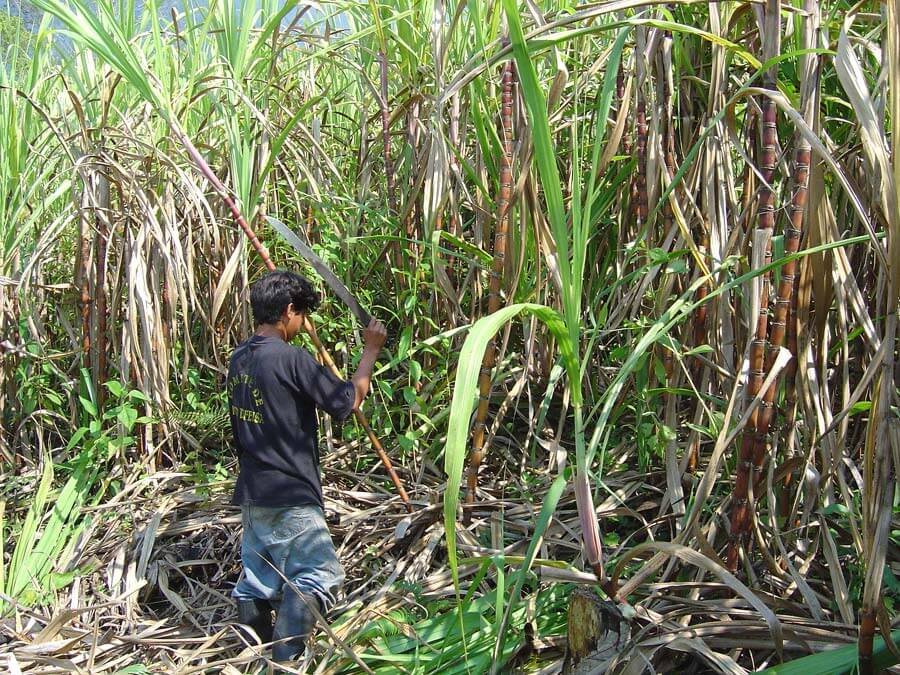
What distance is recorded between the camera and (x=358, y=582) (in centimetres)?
230

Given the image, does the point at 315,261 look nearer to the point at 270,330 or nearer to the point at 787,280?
the point at 270,330

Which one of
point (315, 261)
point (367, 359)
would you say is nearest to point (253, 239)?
point (315, 261)

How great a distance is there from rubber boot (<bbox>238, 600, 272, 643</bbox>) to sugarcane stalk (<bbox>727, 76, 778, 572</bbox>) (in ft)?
4.03

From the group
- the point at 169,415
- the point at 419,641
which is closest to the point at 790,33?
the point at 419,641

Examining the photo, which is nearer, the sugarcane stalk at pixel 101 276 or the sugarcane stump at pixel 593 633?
the sugarcane stump at pixel 593 633

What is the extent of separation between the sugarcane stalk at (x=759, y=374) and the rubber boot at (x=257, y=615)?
1.23 m

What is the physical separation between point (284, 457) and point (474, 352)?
3.95 ft

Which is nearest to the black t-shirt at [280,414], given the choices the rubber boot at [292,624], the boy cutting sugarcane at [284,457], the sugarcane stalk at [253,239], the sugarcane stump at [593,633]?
the boy cutting sugarcane at [284,457]

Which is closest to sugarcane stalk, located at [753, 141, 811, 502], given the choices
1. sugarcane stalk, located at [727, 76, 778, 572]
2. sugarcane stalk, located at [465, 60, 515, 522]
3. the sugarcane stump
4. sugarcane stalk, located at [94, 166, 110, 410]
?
sugarcane stalk, located at [727, 76, 778, 572]

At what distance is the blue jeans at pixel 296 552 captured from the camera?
7.00 ft

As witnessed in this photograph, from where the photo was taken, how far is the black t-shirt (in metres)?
2.10

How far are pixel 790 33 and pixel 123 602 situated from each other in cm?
226

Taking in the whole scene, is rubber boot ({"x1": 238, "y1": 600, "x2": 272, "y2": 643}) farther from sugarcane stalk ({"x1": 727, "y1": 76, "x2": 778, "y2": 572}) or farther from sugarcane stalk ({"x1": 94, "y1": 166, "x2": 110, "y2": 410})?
sugarcane stalk ({"x1": 727, "y1": 76, "x2": 778, "y2": 572})

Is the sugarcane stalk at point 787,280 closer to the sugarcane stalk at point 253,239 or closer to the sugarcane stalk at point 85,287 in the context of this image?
the sugarcane stalk at point 253,239
